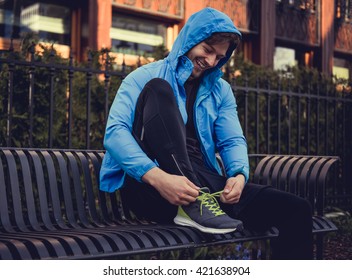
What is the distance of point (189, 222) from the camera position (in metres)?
3.20

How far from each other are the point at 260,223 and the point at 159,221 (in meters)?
0.53

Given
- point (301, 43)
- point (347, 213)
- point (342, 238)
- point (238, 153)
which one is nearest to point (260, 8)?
point (301, 43)

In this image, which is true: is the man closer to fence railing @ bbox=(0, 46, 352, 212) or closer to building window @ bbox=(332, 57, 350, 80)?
fence railing @ bbox=(0, 46, 352, 212)

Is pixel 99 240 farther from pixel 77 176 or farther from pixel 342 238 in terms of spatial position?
pixel 342 238

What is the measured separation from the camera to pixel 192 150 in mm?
3596

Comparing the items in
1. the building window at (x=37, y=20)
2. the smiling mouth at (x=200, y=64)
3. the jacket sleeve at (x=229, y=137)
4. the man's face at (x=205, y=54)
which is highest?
the building window at (x=37, y=20)

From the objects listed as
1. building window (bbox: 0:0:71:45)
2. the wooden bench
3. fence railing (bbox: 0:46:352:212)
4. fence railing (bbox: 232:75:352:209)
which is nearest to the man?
the wooden bench

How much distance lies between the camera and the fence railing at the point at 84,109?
5.27m

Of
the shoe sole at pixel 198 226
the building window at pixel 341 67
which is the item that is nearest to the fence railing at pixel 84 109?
the shoe sole at pixel 198 226

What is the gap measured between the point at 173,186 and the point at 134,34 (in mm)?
10084

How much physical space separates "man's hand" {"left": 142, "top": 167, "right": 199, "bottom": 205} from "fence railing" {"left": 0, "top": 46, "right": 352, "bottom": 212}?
205 cm

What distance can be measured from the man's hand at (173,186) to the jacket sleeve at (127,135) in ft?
0.19

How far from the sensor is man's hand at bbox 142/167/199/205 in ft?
9.96

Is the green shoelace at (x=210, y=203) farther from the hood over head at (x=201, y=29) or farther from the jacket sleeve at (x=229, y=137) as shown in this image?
the hood over head at (x=201, y=29)
